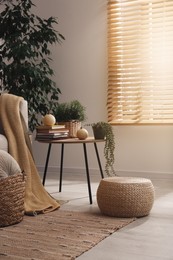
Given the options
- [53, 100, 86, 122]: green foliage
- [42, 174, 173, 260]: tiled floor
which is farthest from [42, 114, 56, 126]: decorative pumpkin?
[42, 174, 173, 260]: tiled floor

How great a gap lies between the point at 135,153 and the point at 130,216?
1737 mm

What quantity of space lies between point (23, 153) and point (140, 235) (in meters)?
1.10

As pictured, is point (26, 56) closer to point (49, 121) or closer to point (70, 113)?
point (70, 113)

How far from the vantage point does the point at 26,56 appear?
420cm

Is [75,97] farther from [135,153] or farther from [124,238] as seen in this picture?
[124,238]

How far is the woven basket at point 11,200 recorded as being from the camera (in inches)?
96.7

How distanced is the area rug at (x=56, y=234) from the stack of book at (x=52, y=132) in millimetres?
627

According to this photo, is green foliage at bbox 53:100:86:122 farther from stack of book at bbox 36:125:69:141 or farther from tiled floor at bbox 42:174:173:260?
tiled floor at bbox 42:174:173:260

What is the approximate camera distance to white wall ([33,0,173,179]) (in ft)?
14.1

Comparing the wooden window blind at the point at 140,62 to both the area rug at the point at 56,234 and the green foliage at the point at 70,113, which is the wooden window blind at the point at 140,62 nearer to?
the green foliage at the point at 70,113

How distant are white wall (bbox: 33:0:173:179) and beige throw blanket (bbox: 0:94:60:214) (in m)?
1.47

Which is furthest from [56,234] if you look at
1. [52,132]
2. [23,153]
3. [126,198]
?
[52,132]

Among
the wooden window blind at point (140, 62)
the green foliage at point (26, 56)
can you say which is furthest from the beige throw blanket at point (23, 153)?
the wooden window blind at point (140, 62)

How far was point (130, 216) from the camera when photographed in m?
2.70
